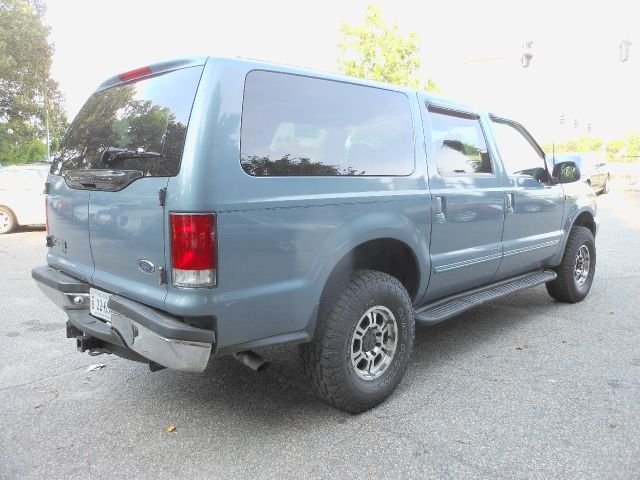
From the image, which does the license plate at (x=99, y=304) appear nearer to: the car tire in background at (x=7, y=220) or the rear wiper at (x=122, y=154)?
the rear wiper at (x=122, y=154)

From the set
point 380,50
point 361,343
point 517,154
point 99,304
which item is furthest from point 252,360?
point 380,50

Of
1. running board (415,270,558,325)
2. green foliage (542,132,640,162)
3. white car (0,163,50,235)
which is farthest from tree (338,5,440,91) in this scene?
green foliage (542,132,640,162)

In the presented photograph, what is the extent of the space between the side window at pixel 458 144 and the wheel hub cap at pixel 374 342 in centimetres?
112

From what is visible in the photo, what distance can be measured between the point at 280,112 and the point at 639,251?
25.0 ft

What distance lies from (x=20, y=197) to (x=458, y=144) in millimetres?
9961

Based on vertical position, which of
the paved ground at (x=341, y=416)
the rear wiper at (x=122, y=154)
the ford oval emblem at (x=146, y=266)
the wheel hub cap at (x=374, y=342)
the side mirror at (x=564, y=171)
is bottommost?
the paved ground at (x=341, y=416)

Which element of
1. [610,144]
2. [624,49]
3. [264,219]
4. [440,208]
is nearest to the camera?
[264,219]

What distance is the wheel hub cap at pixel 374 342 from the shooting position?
2961 mm

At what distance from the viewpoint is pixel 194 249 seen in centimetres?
226

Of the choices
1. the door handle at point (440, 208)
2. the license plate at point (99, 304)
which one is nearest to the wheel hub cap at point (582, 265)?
the door handle at point (440, 208)

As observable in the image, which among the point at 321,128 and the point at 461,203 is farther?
the point at 461,203

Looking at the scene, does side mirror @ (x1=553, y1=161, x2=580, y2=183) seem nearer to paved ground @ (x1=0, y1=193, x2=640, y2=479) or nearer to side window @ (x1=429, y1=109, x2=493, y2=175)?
side window @ (x1=429, y1=109, x2=493, y2=175)

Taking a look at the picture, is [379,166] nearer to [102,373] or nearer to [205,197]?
[205,197]

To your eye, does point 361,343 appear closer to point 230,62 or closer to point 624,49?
point 230,62
